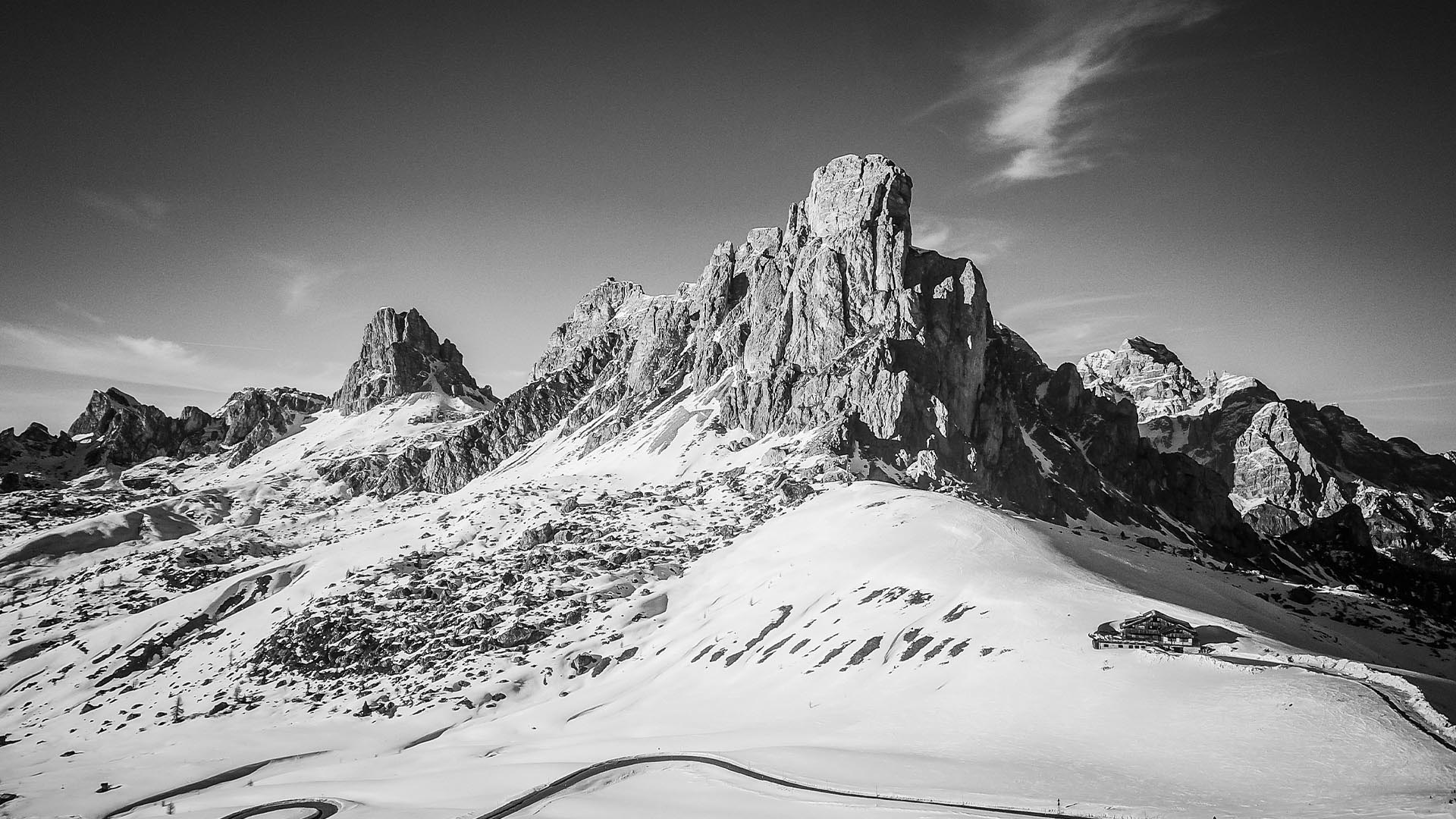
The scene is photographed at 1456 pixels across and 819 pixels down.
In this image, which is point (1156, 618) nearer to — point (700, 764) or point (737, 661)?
point (700, 764)

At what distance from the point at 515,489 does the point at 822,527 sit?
92799 mm

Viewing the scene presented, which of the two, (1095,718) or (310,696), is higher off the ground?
(1095,718)

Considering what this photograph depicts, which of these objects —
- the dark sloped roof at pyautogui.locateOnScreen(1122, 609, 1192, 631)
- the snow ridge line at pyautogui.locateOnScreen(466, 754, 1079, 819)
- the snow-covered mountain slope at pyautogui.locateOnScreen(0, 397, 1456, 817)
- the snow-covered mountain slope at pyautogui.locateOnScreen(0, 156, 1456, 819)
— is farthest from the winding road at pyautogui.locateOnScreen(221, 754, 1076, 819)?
the dark sloped roof at pyautogui.locateOnScreen(1122, 609, 1192, 631)

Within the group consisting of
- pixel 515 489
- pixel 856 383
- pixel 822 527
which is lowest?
pixel 822 527

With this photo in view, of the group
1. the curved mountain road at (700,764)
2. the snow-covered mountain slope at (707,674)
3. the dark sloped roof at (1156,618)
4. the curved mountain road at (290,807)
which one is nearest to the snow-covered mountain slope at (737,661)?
the snow-covered mountain slope at (707,674)

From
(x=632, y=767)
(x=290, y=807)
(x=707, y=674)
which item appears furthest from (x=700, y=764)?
(x=290, y=807)

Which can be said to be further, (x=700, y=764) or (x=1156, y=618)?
(x=1156, y=618)

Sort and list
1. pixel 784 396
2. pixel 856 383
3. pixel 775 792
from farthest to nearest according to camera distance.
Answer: pixel 784 396 → pixel 856 383 → pixel 775 792

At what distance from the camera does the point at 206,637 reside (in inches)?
4788

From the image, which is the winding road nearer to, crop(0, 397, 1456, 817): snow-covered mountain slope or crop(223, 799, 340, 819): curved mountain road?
crop(223, 799, 340, 819): curved mountain road

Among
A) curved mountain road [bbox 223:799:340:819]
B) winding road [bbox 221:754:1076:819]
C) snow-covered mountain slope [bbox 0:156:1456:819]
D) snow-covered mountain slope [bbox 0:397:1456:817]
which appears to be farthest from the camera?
curved mountain road [bbox 223:799:340:819]

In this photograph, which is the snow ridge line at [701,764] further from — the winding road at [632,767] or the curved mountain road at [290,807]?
the curved mountain road at [290,807]

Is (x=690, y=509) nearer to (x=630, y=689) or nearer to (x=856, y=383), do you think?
(x=856, y=383)

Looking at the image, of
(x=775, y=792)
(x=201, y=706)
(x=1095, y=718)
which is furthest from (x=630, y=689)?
(x=201, y=706)
